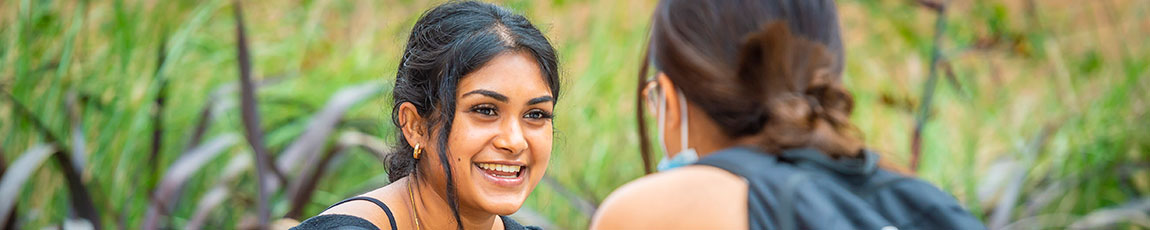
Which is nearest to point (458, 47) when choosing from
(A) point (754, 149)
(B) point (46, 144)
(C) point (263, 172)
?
(A) point (754, 149)

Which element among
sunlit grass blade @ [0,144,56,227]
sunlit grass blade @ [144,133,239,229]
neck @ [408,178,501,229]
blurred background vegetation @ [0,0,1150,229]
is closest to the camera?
neck @ [408,178,501,229]

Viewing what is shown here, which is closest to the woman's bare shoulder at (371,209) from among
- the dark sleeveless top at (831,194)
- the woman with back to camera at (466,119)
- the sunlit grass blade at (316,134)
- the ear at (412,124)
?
the woman with back to camera at (466,119)

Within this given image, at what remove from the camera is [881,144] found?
531 centimetres

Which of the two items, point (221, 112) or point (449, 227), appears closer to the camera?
point (449, 227)

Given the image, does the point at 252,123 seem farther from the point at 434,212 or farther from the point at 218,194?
the point at 434,212

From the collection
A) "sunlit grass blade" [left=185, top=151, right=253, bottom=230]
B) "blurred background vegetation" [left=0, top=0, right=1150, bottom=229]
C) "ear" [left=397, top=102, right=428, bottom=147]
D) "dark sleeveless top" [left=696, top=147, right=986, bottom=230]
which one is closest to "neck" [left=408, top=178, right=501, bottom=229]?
"ear" [left=397, top=102, right=428, bottom=147]

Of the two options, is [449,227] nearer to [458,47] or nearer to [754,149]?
[458,47]

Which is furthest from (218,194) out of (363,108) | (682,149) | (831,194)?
(831,194)

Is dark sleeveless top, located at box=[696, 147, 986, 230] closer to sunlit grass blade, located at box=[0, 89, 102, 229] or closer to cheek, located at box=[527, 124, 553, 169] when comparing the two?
cheek, located at box=[527, 124, 553, 169]

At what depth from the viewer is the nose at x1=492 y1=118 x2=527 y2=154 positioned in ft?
6.33

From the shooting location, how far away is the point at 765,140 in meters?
1.53

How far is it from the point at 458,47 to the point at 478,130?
6.3 inches

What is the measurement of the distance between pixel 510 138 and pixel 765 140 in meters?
0.57

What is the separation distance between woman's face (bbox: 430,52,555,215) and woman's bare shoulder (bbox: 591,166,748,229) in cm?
47
